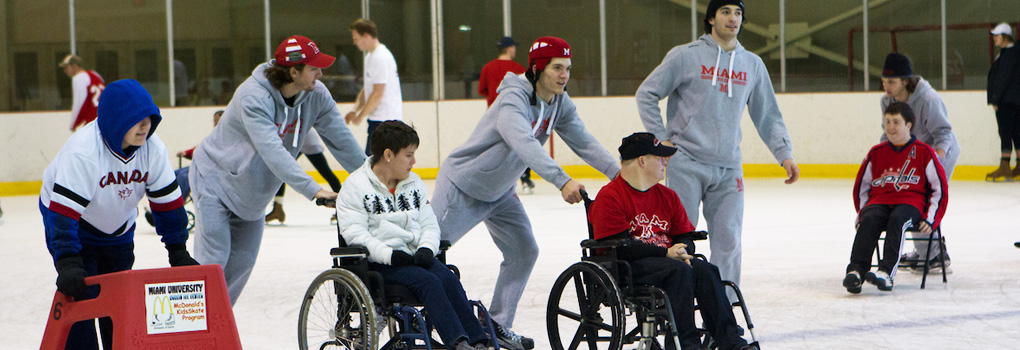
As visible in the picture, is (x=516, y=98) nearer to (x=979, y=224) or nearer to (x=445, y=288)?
(x=445, y=288)

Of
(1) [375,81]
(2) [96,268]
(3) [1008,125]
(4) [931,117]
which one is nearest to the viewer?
(2) [96,268]

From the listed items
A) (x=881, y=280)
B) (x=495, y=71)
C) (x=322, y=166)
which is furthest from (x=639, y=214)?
(x=495, y=71)

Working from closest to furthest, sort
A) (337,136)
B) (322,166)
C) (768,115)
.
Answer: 1. (337,136)
2. (768,115)
3. (322,166)

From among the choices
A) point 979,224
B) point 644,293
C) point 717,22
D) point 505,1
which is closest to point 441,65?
point 505,1

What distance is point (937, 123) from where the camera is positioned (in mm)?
5730

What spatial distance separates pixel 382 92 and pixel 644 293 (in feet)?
17.9

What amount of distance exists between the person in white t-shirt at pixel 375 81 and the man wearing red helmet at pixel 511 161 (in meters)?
4.43

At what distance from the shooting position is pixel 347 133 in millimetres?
4082

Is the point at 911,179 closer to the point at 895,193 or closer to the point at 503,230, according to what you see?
the point at 895,193

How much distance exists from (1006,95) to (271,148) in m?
8.59

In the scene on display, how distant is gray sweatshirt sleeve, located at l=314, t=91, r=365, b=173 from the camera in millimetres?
4074

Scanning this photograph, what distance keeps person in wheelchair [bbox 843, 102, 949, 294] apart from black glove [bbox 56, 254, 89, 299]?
11.4 feet

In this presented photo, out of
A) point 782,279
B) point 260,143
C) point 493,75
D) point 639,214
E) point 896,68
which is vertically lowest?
point 782,279

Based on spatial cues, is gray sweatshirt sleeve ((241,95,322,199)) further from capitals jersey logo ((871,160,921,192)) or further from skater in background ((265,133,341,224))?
capitals jersey logo ((871,160,921,192))
